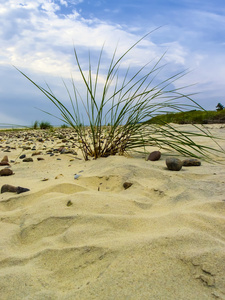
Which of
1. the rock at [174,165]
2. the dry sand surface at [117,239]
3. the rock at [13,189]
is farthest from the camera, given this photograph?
the rock at [174,165]

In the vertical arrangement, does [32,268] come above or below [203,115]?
below

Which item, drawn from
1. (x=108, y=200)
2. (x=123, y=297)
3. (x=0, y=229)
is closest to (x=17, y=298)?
(x=123, y=297)

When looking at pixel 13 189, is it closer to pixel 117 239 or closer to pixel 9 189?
pixel 9 189

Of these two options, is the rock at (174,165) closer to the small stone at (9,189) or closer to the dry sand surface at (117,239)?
the dry sand surface at (117,239)

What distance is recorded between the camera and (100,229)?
3.89 feet

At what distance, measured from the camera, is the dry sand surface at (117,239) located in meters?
0.84

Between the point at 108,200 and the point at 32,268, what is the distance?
0.58 metres

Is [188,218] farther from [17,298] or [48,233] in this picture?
[17,298]

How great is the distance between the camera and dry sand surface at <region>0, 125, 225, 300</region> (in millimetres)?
845

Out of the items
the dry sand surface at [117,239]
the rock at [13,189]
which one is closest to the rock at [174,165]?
the dry sand surface at [117,239]

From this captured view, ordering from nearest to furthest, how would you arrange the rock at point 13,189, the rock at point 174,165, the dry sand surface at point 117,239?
the dry sand surface at point 117,239 < the rock at point 13,189 < the rock at point 174,165

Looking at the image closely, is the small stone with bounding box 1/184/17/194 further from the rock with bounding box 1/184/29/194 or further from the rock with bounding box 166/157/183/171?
the rock with bounding box 166/157/183/171

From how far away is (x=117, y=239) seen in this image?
3.53 ft

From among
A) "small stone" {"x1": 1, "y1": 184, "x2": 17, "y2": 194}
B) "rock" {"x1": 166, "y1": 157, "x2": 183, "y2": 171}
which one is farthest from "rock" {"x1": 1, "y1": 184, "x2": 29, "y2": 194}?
"rock" {"x1": 166, "y1": 157, "x2": 183, "y2": 171}
